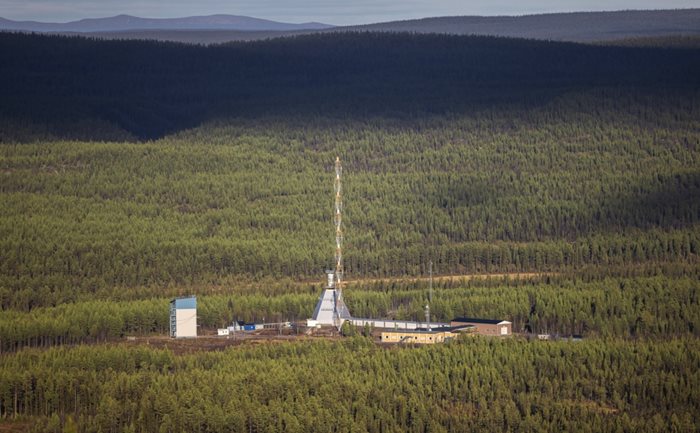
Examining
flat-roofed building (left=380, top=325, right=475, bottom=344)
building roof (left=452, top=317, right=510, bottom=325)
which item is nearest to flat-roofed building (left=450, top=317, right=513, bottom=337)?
building roof (left=452, top=317, right=510, bottom=325)

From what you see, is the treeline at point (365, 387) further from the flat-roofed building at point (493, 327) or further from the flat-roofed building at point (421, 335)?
the flat-roofed building at point (493, 327)

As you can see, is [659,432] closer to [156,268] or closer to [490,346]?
[490,346]

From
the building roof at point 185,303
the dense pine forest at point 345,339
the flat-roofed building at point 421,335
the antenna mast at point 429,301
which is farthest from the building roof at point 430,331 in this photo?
the building roof at point 185,303

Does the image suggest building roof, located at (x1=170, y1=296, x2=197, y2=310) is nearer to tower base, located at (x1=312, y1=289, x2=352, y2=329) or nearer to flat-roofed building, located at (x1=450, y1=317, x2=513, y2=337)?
tower base, located at (x1=312, y1=289, x2=352, y2=329)

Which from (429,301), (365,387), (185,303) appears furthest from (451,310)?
(365,387)

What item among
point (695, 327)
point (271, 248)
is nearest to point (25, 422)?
point (695, 327)

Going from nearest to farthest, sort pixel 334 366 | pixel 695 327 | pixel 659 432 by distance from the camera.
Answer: pixel 659 432 → pixel 334 366 → pixel 695 327
